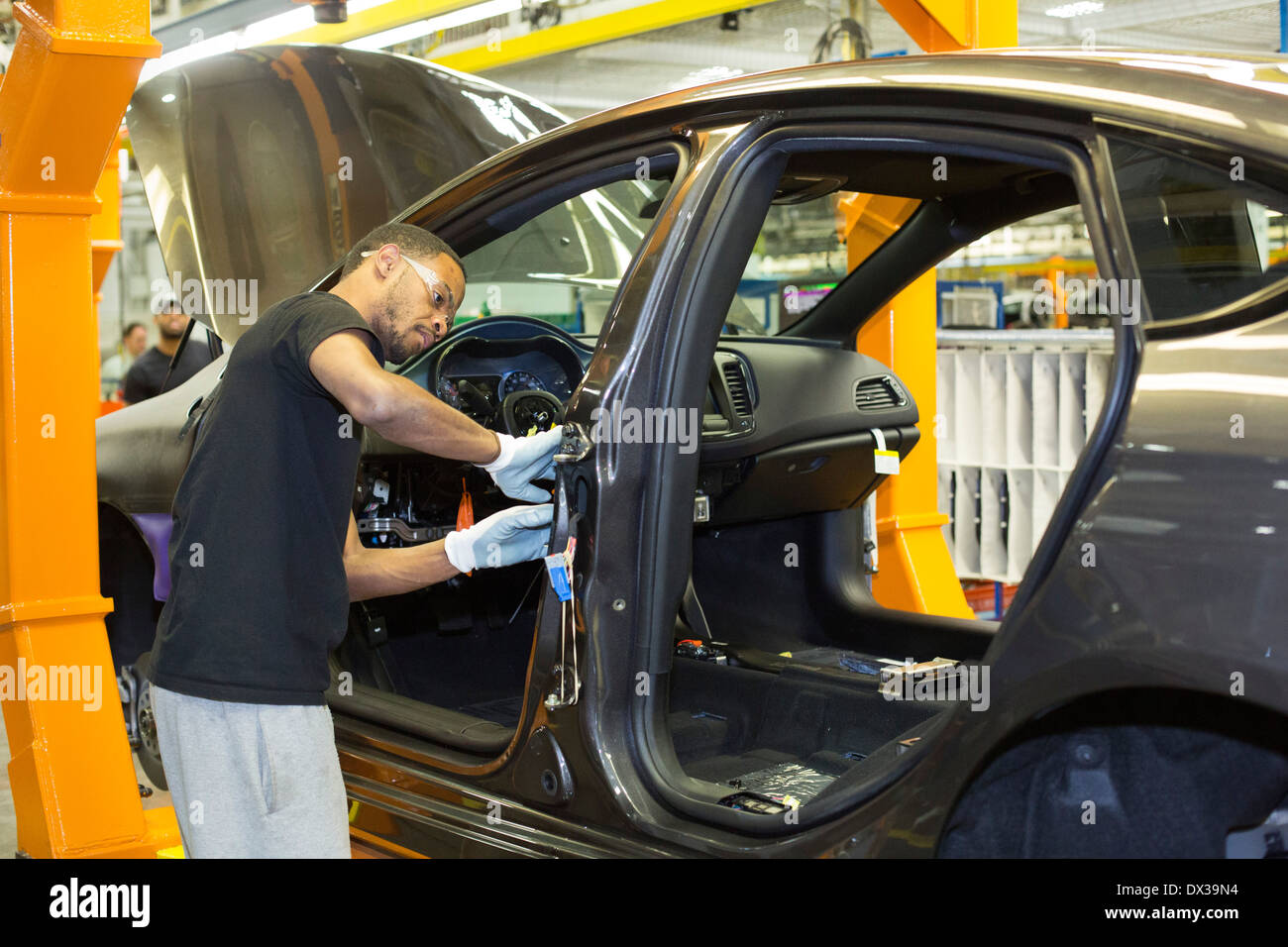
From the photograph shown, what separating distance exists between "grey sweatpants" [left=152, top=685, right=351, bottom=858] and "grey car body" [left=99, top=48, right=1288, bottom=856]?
0.20 metres

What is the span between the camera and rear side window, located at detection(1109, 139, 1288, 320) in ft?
4.47

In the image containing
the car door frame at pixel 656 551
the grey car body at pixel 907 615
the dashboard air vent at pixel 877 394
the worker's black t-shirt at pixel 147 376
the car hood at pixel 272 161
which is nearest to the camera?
the grey car body at pixel 907 615

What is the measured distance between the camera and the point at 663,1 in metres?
9.18

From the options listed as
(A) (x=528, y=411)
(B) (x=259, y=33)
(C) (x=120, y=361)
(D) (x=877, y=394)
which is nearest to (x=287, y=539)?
(A) (x=528, y=411)

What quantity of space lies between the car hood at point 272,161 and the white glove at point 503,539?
1.39 metres

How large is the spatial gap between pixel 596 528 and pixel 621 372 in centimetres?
24

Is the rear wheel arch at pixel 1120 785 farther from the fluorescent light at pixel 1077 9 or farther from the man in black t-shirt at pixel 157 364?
the fluorescent light at pixel 1077 9

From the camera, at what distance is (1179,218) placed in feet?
4.75

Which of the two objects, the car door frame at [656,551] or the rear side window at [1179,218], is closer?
the rear side window at [1179,218]

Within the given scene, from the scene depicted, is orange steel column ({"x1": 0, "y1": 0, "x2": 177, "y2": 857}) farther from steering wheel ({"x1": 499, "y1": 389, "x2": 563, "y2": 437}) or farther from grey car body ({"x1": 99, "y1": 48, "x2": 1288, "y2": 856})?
steering wheel ({"x1": 499, "y1": 389, "x2": 563, "y2": 437})

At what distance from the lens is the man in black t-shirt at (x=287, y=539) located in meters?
1.98

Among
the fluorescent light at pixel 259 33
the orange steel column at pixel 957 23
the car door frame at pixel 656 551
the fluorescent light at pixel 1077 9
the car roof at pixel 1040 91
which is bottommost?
the car door frame at pixel 656 551

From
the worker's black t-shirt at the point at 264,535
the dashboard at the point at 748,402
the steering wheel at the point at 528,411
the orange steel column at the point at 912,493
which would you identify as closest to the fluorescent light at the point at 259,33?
the orange steel column at the point at 912,493

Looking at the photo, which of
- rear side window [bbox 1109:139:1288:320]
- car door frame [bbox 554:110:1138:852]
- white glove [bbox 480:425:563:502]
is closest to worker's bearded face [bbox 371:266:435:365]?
white glove [bbox 480:425:563:502]
